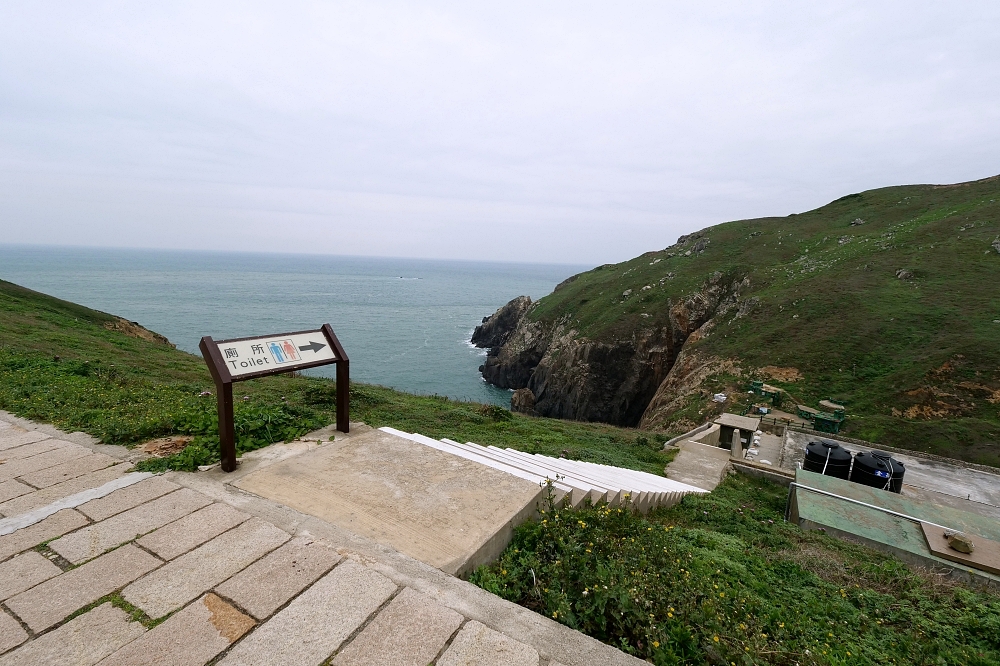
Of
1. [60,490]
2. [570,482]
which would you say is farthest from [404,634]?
[60,490]

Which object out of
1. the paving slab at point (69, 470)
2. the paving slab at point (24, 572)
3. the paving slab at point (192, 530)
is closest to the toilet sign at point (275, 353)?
the paving slab at point (192, 530)

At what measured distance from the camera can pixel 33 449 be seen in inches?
233

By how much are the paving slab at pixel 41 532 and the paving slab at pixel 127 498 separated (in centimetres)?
10

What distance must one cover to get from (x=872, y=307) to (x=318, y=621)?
3682 cm

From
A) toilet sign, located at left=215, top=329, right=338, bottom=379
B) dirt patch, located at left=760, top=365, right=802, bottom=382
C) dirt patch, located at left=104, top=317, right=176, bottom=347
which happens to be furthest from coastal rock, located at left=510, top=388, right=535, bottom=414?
toilet sign, located at left=215, top=329, right=338, bottom=379

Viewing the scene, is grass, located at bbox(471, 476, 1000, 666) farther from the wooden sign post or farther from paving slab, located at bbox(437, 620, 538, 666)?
the wooden sign post

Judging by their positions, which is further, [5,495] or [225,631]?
[5,495]

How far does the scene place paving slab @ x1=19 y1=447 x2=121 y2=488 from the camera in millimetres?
5062

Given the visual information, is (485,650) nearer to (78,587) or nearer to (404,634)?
(404,634)

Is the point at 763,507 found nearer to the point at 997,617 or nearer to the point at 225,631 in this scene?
the point at 997,617

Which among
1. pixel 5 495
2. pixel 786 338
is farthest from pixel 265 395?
pixel 786 338

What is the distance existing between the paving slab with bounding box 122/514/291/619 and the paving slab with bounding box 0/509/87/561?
134cm

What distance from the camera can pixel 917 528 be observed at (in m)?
7.43

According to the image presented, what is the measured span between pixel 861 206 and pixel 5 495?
227 ft
